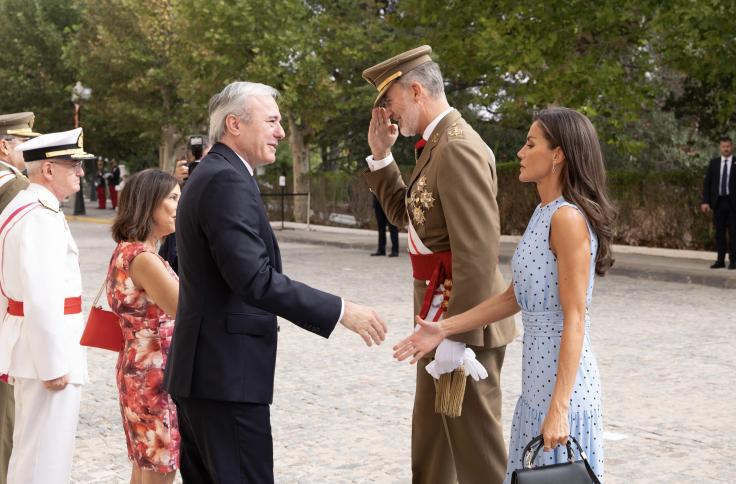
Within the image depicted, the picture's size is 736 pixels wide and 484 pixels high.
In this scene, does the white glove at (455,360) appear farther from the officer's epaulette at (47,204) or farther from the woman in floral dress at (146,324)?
the officer's epaulette at (47,204)

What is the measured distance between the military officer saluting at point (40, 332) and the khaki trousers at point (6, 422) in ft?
1.98

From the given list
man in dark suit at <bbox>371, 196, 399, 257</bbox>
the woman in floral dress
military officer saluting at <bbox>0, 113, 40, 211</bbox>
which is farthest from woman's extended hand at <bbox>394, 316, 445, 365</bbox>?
man in dark suit at <bbox>371, 196, 399, 257</bbox>

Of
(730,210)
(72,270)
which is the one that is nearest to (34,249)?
(72,270)

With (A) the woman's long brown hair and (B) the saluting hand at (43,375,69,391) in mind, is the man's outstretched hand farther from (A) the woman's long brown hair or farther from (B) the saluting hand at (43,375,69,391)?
(B) the saluting hand at (43,375,69,391)

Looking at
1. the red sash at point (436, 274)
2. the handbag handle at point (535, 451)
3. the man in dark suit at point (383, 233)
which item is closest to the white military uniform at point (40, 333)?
the red sash at point (436, 274)

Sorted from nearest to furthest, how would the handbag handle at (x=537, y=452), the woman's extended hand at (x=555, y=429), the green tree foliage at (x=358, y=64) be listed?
the handbag handle at (x=537, y=452) < the woman's extended hand at (x=555, y=429) < the green tree foliage at (x=358, y=64)

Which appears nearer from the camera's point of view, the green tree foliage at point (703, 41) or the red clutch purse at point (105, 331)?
the red clutch purse at point (105, 331)

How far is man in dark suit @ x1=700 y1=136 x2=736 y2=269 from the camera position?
16.9 metres

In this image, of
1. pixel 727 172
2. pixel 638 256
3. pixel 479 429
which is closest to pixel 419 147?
pixel 479 429

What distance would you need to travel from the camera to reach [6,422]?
508 centimetres

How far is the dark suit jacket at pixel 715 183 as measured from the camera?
16.9 metres

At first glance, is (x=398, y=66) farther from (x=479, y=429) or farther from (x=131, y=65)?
(x=131, y=65)

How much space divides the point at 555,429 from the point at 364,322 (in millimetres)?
724

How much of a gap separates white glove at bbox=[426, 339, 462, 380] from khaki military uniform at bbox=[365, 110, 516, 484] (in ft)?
0.11
